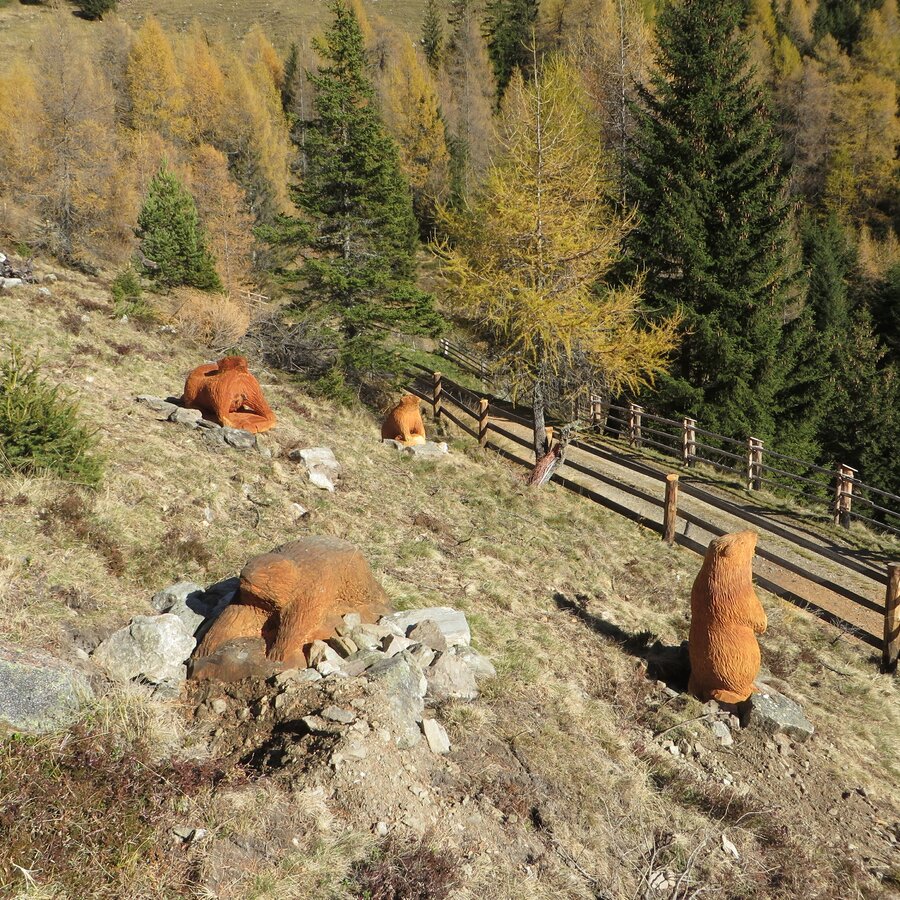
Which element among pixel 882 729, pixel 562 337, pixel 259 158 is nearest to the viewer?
pixel 882 729

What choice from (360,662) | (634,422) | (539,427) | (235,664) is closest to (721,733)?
(360,662)

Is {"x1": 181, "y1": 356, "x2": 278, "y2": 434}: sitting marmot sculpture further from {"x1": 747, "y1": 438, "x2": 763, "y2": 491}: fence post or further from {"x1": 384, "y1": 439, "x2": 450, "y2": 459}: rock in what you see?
{"x1": 747, "y1": 438, "x2": 763, "y2": 491}: fence post

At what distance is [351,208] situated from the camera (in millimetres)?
17500

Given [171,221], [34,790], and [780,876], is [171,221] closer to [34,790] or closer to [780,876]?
[34,790]

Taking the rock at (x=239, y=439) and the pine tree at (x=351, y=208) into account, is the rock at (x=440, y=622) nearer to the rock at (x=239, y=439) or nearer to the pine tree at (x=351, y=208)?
the rock at (x=239, y=439)

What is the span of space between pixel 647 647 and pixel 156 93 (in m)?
46.4

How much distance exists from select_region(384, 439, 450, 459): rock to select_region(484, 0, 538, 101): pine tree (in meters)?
52.6

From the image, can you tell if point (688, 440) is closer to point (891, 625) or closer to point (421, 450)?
point (421, 450)

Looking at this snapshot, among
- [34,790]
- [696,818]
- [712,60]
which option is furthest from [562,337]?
[712,60]

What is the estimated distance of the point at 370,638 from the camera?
562 cm

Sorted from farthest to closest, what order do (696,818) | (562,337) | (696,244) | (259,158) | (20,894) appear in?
(259,158), (696,244), (562,337), (696,818), (20,894)

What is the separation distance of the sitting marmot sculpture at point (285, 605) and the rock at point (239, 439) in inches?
208

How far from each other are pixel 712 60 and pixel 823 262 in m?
18.0

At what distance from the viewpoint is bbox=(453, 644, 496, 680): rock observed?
5.94 meters
